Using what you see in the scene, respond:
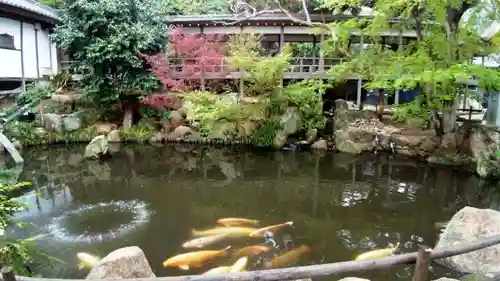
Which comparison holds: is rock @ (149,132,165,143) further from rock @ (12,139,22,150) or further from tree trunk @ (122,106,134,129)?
rock @ (12,139,22,150)

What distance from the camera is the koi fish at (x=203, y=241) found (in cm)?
746

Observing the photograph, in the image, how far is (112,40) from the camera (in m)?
16.3

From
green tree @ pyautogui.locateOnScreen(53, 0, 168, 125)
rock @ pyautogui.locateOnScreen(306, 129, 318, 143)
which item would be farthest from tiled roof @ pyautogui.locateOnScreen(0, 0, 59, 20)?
rock @ pyautogui.locateOnScreen(306, 129, 318, 143)

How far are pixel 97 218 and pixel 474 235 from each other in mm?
7654

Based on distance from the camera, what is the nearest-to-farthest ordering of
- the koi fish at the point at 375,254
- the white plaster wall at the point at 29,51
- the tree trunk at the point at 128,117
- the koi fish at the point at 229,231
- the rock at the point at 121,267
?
the rock at the point at 121,267 → the koi fish at the point at 375,254 → the koi fish at the point at 229,231 → the tree trunk at the point at 128,117 → the white plaster wall at the point at 29,51

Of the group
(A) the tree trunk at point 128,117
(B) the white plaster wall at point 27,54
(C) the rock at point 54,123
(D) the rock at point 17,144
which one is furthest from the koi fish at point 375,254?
(B) the white plaster wall at point 27,54

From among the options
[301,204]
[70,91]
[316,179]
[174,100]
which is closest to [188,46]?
[174,100]

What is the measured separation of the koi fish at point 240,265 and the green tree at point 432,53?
23.8 feet

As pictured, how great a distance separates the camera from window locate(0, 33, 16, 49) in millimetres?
17161

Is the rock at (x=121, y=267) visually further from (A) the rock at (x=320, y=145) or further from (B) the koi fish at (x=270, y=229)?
(A) the rock at (x=320, y=145)

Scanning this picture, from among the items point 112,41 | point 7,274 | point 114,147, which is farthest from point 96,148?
point 7,274

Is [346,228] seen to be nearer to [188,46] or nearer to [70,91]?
[188,46]

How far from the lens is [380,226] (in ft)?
28.5

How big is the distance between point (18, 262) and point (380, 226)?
7.01 meters
